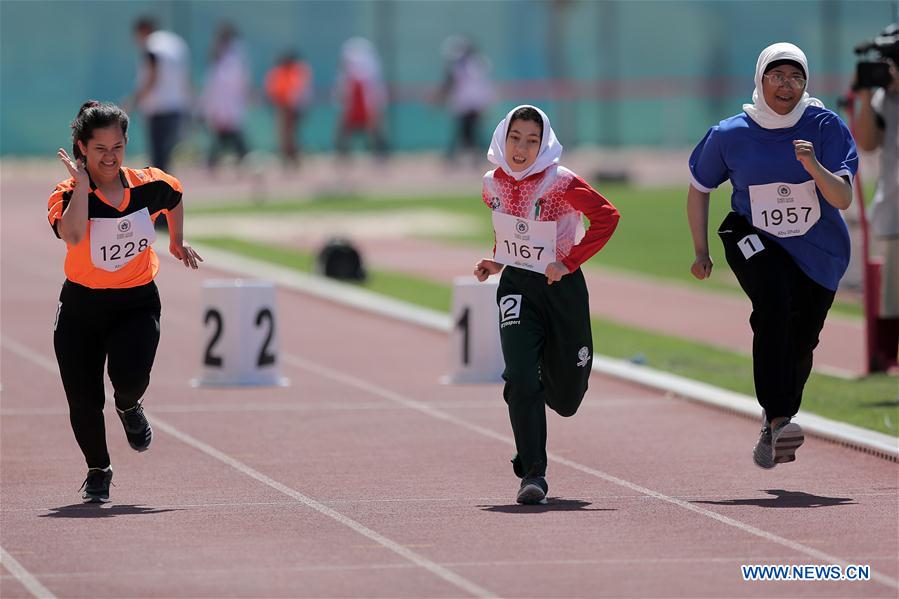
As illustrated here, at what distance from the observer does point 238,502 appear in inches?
389

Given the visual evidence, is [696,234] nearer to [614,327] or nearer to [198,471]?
[198,471]

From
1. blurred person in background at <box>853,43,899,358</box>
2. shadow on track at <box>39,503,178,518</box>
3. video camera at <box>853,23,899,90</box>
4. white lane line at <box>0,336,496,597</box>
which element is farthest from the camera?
blurred person in background at <box>853,43,899,358</box>

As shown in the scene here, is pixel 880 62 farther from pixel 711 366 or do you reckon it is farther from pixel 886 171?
pixel 711 366

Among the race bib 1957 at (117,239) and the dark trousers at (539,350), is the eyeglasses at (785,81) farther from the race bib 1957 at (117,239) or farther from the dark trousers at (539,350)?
the race bib 1957 at (117,239)

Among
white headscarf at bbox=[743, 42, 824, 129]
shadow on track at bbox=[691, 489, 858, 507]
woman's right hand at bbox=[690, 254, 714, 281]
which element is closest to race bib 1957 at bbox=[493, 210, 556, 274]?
woman's right hand at bbox=[690, 254, 714, 281]

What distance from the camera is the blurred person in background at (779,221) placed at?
33.0 feet

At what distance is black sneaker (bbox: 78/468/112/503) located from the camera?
9.90 m

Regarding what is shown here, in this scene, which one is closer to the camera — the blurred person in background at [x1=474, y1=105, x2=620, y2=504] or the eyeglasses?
the blurred person in background at [x1=474, y1=105, x2=620, y2=504]

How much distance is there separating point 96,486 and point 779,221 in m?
3.53

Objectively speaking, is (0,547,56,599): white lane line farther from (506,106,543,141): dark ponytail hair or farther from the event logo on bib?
(506,106,543,141): dark ponytail hair

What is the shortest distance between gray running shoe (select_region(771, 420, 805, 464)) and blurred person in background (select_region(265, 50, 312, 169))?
29.3 meters

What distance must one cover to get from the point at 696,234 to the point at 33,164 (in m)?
31.1

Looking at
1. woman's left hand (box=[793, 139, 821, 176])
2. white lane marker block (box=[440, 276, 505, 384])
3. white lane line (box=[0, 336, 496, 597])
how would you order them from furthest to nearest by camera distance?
white lane marker block (box=[440, 276, 505, 384]) → woman's left hand (box=[793, 139, 821, 176]) → white lane line (box=[0, 336, 496, 597])

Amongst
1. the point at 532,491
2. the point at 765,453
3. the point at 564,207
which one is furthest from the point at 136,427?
the point at 765,453
